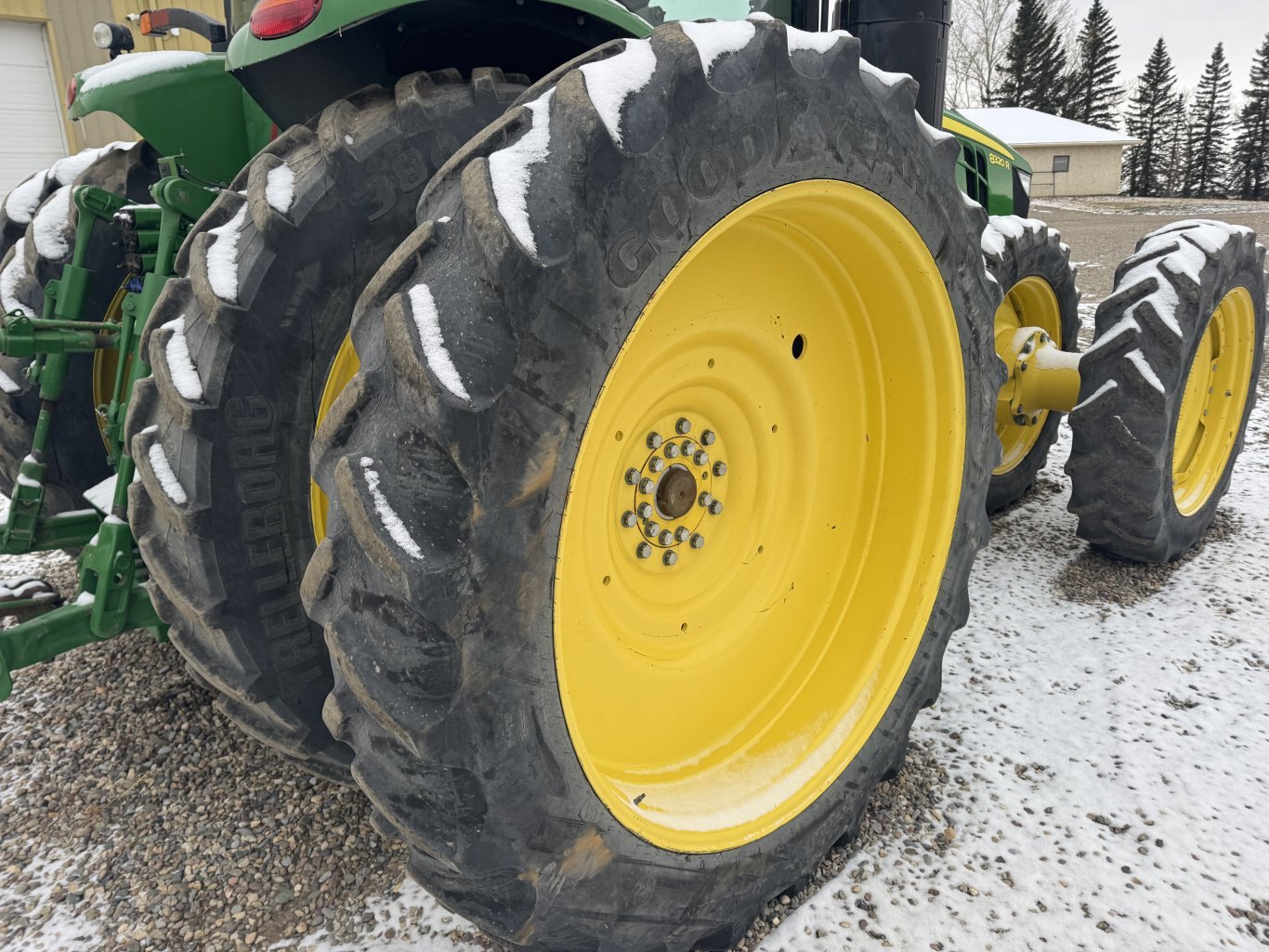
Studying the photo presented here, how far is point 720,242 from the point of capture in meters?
1.54

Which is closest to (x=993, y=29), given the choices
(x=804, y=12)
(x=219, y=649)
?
(x=804, y=12)

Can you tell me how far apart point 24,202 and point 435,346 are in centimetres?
293

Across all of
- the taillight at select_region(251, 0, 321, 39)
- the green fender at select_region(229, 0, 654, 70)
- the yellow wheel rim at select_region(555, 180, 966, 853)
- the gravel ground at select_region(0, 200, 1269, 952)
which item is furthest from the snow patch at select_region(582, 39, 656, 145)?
the gravel ground at select_region(0, 200, 1269, 952)

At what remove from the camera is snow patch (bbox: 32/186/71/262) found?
269 centimetres

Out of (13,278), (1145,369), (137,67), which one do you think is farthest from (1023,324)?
(13,278)

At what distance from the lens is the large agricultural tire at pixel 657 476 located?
1.03 m

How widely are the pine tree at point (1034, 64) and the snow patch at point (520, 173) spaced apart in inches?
1887

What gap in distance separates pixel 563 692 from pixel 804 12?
2632mm

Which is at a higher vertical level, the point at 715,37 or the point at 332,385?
the point at 715,37

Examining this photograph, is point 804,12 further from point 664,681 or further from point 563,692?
point 563,692

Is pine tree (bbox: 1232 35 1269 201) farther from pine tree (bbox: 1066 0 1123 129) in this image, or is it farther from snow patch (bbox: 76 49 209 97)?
snow patch (bbox: 76 49 209 97)

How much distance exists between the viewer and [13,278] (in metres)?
2.85

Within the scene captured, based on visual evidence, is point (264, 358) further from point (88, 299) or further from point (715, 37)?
point (88, 299)

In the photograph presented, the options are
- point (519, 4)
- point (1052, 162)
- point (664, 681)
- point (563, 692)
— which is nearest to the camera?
point (563, 692)
